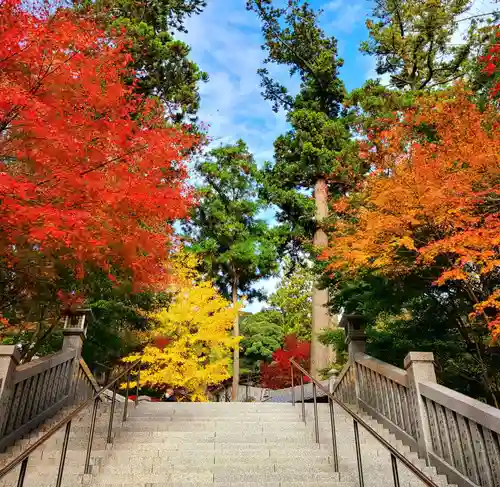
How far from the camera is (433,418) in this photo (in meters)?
4.98

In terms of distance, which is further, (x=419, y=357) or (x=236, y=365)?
(x=236, y=365)

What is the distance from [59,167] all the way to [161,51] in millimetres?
13006

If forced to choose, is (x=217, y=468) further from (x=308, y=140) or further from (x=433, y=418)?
(x=308, y=140)

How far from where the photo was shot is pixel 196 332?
16562 mm

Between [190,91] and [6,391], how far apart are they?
622 inches

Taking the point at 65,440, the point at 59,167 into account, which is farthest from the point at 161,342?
the point at 65,440

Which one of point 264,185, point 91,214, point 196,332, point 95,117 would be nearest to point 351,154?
point 264,185

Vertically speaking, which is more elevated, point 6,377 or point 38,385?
point 6,377

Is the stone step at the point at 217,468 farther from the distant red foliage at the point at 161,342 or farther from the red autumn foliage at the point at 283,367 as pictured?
the red autumn foliage at the point at 283,367

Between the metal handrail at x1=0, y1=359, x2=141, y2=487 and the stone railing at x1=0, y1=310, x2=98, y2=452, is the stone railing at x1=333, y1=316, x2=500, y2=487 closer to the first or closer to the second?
the metal handrail at x1=0, y1=359, x2=141, y2=487

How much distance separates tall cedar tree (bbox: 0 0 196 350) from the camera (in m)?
5.49

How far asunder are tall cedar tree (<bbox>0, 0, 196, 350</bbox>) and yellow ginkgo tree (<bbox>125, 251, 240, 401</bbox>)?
8.02 m

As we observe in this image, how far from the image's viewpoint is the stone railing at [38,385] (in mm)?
5223

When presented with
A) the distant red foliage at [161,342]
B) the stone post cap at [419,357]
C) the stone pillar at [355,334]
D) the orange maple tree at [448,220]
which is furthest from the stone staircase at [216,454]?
the distant red foliage at [161,342]
